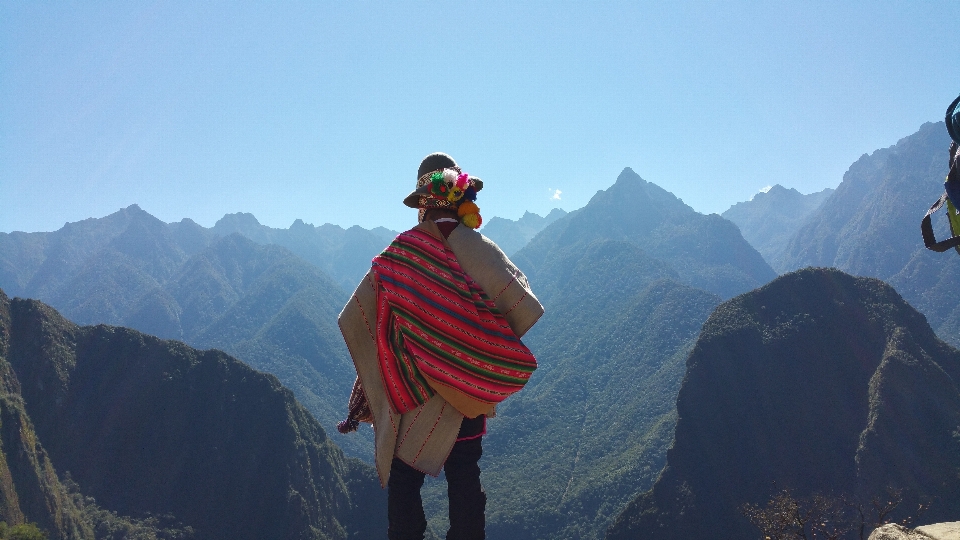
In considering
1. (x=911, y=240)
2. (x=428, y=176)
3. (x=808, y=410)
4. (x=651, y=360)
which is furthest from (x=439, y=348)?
(x=911, y=240)

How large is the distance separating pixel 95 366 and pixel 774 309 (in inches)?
3168

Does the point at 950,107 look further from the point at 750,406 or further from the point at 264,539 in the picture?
the point at 264,539

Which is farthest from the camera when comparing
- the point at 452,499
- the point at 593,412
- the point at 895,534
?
the point at 593,412

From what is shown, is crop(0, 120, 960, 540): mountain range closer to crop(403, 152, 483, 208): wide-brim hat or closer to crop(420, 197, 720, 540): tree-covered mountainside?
crop(420, 197, 720, 540): tree-covered mountainside

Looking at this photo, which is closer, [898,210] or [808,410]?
[808,410]

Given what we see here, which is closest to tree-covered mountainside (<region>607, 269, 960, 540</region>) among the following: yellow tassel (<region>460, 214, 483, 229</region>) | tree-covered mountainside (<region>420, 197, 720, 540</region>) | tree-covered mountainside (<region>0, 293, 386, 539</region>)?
tree-covered mountainside (<region>420, 197, 720, 540</region>)

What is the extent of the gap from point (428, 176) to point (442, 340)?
3.28 ft

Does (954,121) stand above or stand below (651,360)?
above

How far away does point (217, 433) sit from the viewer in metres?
69.7

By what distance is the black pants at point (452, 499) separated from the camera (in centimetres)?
304

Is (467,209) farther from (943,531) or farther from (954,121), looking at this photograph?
(943,531)

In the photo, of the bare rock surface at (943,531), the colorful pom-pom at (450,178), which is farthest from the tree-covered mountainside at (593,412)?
the colorful pom-pom at (450,178)

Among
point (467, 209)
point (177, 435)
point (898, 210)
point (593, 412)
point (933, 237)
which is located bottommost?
point (593, 412)

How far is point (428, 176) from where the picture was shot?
330 centimetres
